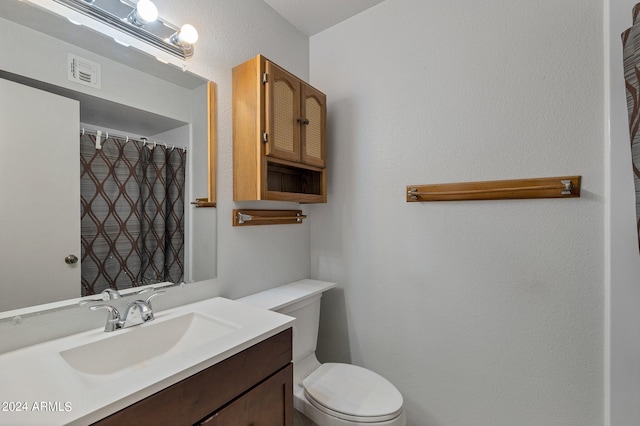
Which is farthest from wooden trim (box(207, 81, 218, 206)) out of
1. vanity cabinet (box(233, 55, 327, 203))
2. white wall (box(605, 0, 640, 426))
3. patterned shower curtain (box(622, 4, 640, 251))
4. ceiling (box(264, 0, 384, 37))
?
white wall (box(605, 0, 640, 426))

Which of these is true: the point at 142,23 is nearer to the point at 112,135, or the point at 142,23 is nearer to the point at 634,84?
the point at 112,135

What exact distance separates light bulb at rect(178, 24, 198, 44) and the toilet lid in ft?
5.14

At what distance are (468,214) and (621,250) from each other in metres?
0.53

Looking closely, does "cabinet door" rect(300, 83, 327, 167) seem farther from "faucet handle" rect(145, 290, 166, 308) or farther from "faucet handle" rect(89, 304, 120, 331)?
"faucet handle" rect(89, 304, 120, 331)

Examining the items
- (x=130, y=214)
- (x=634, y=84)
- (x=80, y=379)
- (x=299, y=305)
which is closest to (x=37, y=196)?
(x=130, y=214)

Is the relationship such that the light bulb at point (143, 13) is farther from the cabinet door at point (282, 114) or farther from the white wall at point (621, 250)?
the white wall at point (621, 250)

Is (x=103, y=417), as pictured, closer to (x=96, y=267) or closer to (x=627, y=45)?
(x=96, y=267)

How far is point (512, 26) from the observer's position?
1.28 m

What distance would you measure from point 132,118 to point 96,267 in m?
0.56

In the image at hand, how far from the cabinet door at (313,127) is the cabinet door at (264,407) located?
1018 mm

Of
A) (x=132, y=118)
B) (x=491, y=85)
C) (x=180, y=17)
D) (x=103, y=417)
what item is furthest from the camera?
(x=491, y=85)

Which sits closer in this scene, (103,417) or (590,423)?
(103,417)

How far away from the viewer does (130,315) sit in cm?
101

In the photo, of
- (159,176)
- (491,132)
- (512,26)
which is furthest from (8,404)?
(512,26)
